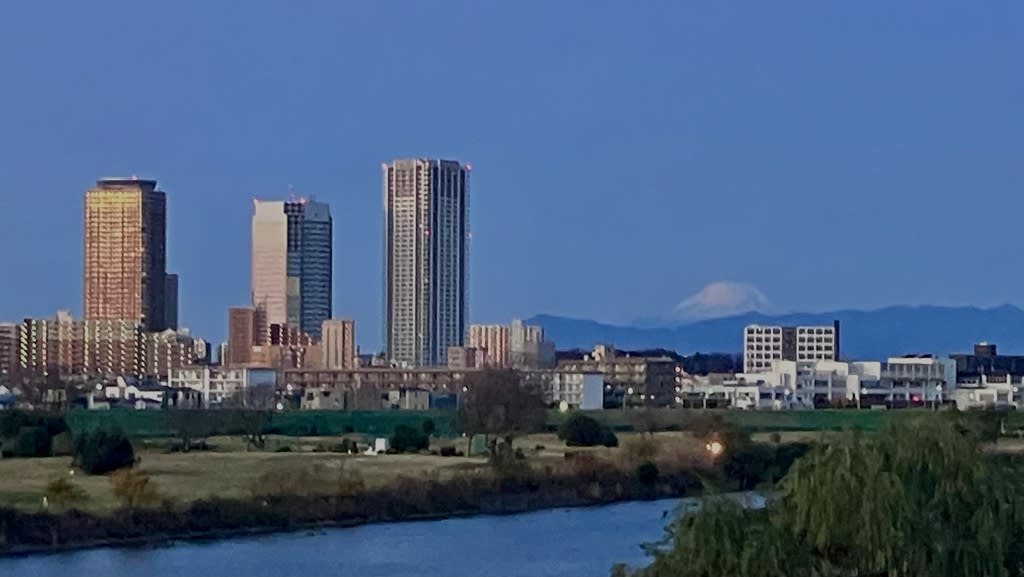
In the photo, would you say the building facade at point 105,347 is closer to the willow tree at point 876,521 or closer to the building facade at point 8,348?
the building facade at point 8,348

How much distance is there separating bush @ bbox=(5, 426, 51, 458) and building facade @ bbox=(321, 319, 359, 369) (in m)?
36.8

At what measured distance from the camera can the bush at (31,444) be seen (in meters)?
22.0

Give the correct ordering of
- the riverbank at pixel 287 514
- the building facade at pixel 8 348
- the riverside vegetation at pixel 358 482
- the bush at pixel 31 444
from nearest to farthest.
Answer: the riverbank at pixel 287 514, the riverside vegetation at pixel 358 482, the bush at pixel 31 444, the building facade at pixel 8 348

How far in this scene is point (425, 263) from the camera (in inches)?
2837

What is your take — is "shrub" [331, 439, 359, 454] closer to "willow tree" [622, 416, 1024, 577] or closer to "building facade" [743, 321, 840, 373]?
"willow tree" [622, 416, 1024, 577]

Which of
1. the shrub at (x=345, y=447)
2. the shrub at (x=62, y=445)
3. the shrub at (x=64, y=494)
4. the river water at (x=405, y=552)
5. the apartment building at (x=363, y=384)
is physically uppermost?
the apartment building at (x=363, y=384)

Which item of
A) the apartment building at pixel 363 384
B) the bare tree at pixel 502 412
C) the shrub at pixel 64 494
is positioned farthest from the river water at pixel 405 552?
the apartment building at pixel 363 384

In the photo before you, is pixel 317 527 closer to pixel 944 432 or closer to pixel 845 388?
pixel 944 432

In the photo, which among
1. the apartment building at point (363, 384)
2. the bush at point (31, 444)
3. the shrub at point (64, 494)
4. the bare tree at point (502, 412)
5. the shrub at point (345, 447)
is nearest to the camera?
the shrub at point (64, 494)

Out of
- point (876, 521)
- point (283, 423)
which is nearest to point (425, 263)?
point (283, 423)

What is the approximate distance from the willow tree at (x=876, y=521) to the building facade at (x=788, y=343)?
54589mm

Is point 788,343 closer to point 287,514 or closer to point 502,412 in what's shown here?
point 502,412

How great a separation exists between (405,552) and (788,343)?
46413 millimetres

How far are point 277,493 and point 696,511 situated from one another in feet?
45.8
